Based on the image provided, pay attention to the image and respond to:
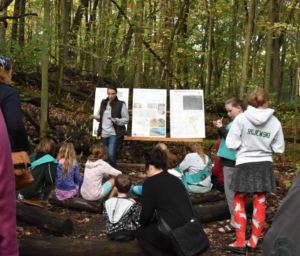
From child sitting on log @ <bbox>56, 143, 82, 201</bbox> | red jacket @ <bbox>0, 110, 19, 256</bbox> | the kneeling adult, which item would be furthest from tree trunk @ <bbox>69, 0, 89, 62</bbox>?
red jacket @ <bbox>0, 110, 19, 256</bbox>

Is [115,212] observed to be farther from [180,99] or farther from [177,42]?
[177,42]

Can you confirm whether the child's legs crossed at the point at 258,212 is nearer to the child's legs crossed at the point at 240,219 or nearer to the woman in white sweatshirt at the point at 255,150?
the woman in white sweatshirt at the point at 255,150

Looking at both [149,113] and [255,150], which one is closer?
[255,150]

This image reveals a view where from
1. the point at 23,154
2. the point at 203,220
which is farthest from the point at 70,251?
the point at 203,220

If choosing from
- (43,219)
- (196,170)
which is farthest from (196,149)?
(43,219)

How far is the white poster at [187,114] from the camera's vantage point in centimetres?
855

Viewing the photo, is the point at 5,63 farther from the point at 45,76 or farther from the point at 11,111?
the point at 45,76

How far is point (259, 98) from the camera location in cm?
429

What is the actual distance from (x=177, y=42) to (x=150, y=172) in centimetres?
852

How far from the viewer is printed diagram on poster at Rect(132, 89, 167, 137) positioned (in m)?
8.65

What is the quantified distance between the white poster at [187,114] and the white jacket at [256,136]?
419 cm

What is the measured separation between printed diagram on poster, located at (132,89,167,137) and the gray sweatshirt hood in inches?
175

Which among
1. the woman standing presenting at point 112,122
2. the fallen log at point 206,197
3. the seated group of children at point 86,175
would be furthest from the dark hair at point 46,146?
the woman standing presenting at point 112,122

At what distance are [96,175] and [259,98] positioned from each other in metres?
2.82
